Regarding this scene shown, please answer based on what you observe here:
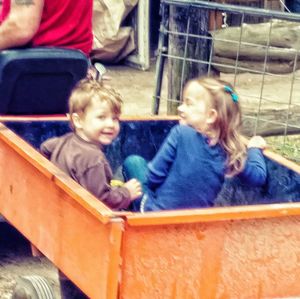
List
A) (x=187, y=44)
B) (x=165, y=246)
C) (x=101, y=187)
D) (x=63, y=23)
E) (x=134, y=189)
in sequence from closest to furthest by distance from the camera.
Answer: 1. (x=165, y=246)
2. (x=101, y=187)
3. (x=134, y=189)
4. (x=63, y=23)
5. (x=187, y=44)

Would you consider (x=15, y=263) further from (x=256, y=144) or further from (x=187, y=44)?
(x=187, y=44)

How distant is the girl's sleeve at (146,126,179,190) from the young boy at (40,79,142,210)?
68mm

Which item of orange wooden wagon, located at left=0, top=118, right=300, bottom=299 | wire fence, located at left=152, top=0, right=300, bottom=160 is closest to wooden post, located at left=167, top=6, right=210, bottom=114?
wire fence, located at left=152, top=0, right=300, bottom=160

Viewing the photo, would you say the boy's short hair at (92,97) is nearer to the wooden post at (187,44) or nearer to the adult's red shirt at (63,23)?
the adult's red shirt at (63,23)

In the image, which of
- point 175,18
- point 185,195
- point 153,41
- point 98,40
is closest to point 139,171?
point 185,195

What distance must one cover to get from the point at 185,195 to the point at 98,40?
5675 mm

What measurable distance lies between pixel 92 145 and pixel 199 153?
43cm

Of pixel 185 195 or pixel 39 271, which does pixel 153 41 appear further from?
pixel 185 195

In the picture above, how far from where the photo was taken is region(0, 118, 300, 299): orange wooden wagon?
311 cm

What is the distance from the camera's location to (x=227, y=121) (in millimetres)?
3861

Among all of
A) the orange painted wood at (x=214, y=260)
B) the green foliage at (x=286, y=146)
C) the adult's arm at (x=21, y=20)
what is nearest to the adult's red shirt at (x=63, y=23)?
the adult's arm at (x=21, y=20)

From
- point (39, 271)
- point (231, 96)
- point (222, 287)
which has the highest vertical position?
point (231, 96)

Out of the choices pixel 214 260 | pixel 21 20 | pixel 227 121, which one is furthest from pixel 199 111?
pixel 21 20

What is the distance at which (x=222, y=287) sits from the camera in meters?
3.27
